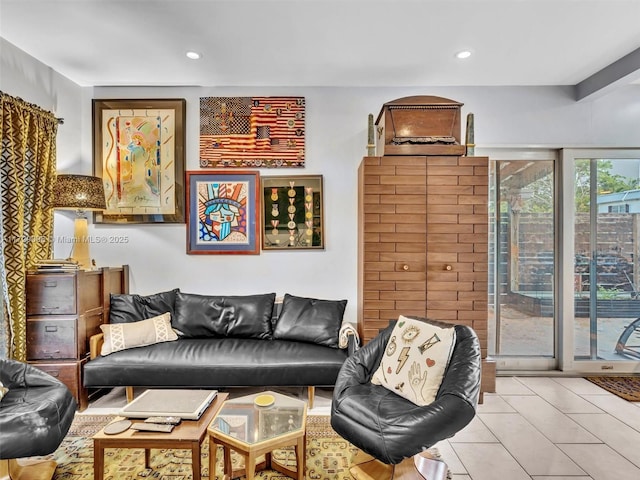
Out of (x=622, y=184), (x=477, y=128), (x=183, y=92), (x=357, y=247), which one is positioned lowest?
(x=357, y=247)

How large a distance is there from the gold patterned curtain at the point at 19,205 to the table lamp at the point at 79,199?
128 mm

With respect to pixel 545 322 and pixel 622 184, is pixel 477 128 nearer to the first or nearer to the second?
pixel 622 184

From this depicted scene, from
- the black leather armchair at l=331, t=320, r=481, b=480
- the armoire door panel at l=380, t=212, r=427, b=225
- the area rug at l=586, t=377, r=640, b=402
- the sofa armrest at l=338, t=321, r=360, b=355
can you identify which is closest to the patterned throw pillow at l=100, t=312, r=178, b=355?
the sofa armrest at l=338, t=321, r=360, b=355

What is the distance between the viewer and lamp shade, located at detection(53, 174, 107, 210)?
2867mm

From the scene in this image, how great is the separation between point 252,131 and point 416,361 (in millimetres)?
2542

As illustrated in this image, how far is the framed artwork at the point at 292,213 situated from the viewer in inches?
138

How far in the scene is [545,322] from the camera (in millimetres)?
3588

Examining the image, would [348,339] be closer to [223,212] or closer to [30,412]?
[223,212]

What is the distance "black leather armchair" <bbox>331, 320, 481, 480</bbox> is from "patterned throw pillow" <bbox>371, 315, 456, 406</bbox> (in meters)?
0.04

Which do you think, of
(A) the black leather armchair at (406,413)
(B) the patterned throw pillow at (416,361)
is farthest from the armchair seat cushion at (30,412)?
(B) the patterned throw pillow at (416,361)

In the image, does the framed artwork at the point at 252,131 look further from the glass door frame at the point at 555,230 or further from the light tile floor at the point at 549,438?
the light tile floor at the point at 549,438

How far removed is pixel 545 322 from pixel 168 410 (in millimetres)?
3464

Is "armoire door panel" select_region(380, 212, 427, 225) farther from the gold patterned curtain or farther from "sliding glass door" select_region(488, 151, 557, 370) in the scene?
the gold patterned curtain

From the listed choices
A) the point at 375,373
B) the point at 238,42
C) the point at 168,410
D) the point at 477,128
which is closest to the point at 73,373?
the point at 168,410
